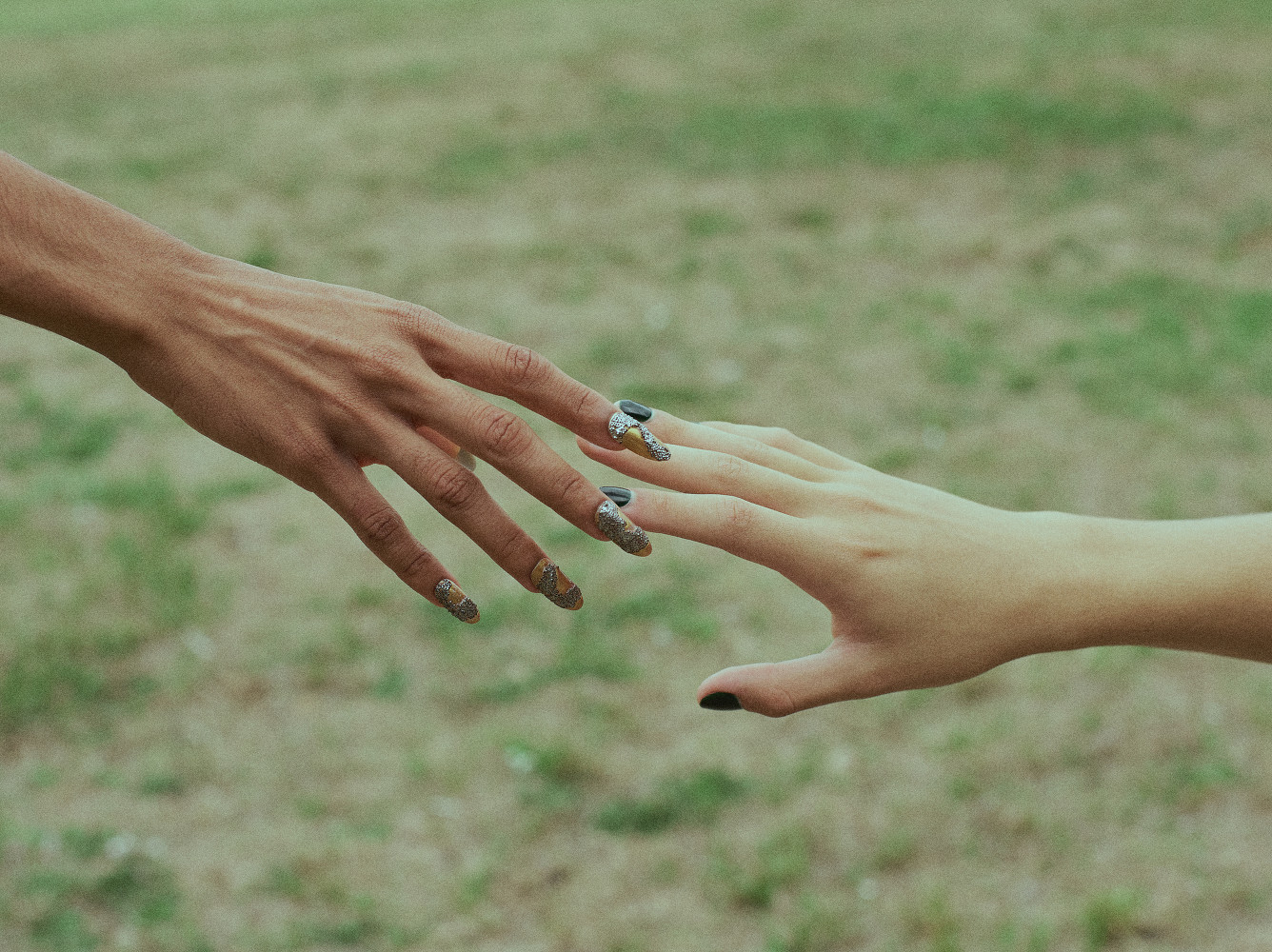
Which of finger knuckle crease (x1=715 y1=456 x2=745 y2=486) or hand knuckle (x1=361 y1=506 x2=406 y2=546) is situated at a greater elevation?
finger knuckle crease (x1=715 y1=456 x2=745 y2=486)

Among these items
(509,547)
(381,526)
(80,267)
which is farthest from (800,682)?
(80,267)

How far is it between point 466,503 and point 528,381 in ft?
0.73

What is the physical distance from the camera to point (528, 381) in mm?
2029

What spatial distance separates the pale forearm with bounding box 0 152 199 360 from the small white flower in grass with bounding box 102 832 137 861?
84.4 inches

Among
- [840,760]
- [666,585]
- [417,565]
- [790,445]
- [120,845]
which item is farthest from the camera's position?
[666,585]

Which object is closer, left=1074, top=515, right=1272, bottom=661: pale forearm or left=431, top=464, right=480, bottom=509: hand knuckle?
left=431, top=464, right=480, bottom=509: hand knuckle

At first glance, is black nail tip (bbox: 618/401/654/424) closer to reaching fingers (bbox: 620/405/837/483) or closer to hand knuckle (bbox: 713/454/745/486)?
reaching fingers (bbox: 620/405/837/483)

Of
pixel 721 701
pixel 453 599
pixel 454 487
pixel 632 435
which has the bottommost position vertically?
pixel 721 701

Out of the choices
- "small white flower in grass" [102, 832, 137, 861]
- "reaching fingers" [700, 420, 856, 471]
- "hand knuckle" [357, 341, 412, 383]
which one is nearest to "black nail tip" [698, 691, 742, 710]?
"reaching fingers" [700, 420, 856, 471]

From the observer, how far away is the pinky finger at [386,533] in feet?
6.64

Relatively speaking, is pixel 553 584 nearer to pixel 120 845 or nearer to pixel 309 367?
pixel 309 367

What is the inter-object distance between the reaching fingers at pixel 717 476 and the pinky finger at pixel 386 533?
32 centimetres

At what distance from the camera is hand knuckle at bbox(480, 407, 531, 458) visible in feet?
6.47

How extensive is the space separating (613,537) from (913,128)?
29.4 feet
